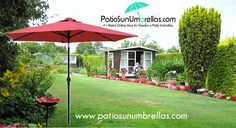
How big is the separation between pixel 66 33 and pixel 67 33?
7 centimetres

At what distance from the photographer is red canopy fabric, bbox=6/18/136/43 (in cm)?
563

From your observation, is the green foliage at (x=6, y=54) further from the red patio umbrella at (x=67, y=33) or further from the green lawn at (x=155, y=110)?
the green lawn at (x=155, y=110)

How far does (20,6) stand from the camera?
6.74 m

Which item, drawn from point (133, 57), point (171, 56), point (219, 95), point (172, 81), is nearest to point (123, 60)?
point (133, 57)

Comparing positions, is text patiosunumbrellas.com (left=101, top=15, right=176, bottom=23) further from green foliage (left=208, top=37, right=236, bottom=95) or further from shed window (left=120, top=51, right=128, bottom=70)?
shed window (left=120, top=51, right=128, bottom=70)

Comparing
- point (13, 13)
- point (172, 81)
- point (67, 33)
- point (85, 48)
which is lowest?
point (172, 81)

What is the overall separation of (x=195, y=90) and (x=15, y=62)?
7.45 m

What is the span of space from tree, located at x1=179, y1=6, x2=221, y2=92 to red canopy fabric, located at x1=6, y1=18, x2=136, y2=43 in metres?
5.34

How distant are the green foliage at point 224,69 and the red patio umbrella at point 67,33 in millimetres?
5509

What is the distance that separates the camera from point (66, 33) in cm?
723

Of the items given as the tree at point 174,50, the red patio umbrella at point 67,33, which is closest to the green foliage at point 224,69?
the red patio umbrella at point 67,33

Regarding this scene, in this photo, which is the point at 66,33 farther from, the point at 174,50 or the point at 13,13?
the point at 174,50

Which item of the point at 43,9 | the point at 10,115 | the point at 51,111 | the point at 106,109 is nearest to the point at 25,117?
the point at 10,115

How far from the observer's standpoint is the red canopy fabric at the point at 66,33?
563 cm
